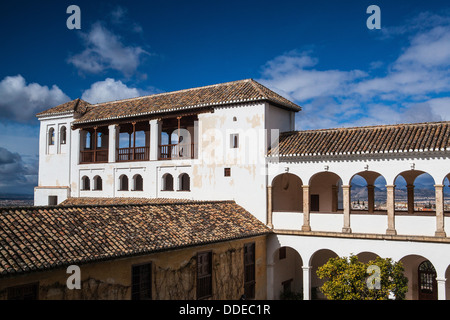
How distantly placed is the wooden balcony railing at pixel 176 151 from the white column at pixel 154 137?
37 centimetres

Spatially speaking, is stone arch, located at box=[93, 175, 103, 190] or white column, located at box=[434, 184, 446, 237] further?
stone arch, located at box=[93, 175, 103, 190]

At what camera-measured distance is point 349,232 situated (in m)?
19.7

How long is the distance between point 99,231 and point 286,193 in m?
12.7

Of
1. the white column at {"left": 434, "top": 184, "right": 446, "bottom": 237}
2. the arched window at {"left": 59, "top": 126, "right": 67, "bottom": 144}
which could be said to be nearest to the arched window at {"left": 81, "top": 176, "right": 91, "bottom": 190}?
the arched window at {"left": 59, "top": 126, "right": 67, "bottom": 144}

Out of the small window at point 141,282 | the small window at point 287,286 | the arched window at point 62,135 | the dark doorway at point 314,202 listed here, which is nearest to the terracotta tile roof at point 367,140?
the dark doorway at point 314,202

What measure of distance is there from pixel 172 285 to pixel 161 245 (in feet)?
6.05

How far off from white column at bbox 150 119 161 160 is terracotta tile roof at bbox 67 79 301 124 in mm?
686

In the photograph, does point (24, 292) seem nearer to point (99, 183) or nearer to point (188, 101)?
point (188, 101)

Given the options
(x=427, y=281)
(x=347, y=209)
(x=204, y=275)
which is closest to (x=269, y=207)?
(x=347, y=209)

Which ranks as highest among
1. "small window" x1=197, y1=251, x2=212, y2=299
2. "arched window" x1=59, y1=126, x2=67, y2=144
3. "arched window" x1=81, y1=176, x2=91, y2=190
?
"arched window" x1=59, y1=126, x2=67, y2=144

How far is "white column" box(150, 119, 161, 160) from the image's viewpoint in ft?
84.3

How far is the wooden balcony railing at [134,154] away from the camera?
2695cm

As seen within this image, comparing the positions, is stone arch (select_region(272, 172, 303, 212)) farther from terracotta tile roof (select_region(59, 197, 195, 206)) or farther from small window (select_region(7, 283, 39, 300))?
small window (select_region(7, 283, 39, 300))

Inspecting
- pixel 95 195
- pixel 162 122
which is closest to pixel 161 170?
pixel 162 122
